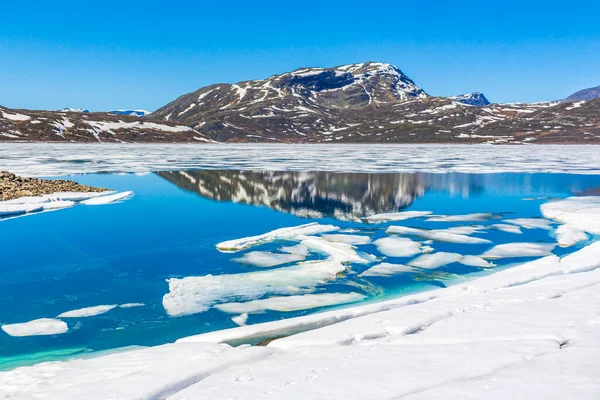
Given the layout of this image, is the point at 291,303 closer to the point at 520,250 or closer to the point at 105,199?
the point at 520,250

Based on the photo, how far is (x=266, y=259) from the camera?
11.3 metres

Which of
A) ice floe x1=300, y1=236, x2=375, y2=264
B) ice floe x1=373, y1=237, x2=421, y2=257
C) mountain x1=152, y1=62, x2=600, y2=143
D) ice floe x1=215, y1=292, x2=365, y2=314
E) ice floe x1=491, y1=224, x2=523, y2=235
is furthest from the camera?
mountain x1=152, y1=62, x2=600, y2=143

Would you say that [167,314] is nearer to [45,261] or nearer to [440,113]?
[45,261]

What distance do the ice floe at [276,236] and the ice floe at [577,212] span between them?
7603 mm

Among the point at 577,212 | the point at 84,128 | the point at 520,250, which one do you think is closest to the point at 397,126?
the point at 84,128

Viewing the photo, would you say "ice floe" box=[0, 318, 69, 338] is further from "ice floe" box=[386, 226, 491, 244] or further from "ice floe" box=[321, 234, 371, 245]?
"ice floe" box=[386, 226, 491, 244]

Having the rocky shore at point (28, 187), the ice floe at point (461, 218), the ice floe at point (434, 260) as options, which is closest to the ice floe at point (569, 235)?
the ice floe at point (461, 218)

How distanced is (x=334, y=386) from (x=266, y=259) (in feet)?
21.8

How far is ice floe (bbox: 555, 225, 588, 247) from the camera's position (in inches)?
512

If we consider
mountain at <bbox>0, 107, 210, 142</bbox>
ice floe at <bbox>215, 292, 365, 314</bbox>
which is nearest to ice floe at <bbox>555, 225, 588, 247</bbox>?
ice floe at <bbox>215, 292, 365, 314</bbox>

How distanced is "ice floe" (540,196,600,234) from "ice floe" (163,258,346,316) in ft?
29.7

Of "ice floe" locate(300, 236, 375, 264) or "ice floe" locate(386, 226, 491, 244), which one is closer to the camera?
"ice floe" locate(300, 236, 375, 264)

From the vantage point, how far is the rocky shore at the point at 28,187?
20188mm

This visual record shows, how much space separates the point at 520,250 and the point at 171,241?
29.2ft
